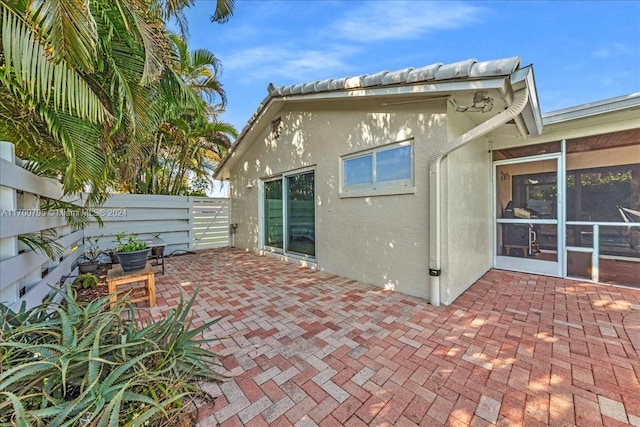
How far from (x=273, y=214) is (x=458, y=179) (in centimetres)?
529

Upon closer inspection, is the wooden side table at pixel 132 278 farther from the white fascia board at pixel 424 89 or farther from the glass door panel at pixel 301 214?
the white fascia board at pixel 424 89

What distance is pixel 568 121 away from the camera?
15.1 feet

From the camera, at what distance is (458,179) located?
4391 mm

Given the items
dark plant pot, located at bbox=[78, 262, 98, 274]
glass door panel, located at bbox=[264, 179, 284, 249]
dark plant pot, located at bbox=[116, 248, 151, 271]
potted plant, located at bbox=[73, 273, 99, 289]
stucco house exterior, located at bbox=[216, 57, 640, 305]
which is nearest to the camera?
stucco house exterior, located at bbox=[216, 57, 640, 305]

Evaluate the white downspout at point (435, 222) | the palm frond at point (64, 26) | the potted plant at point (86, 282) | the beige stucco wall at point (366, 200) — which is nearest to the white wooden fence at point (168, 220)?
the potted plant at point (86, 282)

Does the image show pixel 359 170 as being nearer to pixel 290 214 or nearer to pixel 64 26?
pixel 290 214

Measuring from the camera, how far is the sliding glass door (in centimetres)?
651

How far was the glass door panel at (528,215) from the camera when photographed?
5207mm

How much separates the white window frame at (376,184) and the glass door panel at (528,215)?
304 cm

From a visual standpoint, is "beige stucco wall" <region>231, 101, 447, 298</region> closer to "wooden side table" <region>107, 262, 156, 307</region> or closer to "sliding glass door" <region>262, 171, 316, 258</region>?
"sliding glass door" <region>262, 171, 316, 258</region>

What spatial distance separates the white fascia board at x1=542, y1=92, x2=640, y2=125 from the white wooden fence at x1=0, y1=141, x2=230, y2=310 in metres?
7.56

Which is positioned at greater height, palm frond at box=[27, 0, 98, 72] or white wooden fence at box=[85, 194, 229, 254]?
Result: palm frond at box=[27, 0, 98, 72]

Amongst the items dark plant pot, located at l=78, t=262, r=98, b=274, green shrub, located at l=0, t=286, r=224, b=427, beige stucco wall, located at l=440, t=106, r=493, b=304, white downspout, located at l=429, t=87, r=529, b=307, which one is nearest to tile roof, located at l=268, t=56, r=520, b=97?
beige stucco wall, located at l=440, t=106, r=493, b=304

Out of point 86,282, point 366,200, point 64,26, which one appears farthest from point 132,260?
point 366,200
